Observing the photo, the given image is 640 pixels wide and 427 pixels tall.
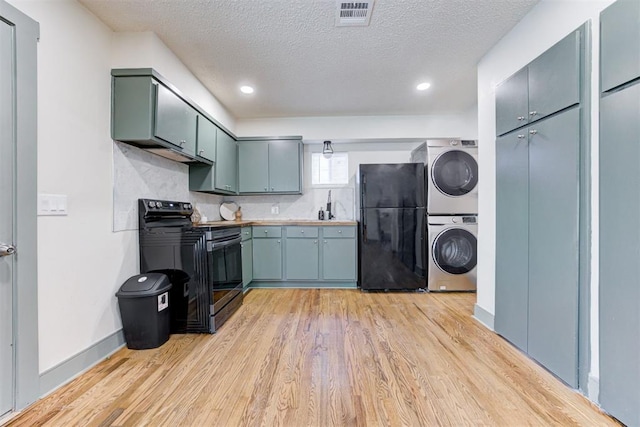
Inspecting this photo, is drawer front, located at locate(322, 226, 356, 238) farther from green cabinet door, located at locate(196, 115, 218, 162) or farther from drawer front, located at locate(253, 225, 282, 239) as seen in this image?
green cabinet door, located at locate(196, 115, 218, 162)

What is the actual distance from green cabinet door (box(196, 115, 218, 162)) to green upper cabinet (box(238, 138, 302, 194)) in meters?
0.79

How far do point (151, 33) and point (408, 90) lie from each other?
2.59 meters

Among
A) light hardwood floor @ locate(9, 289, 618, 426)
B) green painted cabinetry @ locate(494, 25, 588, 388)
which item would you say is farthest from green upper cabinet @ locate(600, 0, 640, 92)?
light hardwood floor @ locate(9, 289, 618, 426)

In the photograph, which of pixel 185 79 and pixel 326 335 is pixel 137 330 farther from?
pixel 185 79

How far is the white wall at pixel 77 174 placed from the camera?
1501 mm

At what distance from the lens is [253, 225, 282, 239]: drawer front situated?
360cm

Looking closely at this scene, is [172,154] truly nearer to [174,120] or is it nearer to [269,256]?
[174,120]

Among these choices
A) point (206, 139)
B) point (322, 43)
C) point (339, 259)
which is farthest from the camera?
point (339, 259)

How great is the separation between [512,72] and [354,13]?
1326mm

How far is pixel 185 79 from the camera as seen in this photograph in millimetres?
2492

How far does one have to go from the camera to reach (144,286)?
6.30 ft

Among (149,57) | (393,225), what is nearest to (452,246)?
(393,225)

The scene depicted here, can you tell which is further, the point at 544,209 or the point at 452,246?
the point at 452,246

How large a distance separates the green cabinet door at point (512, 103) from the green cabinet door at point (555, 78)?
5cm
